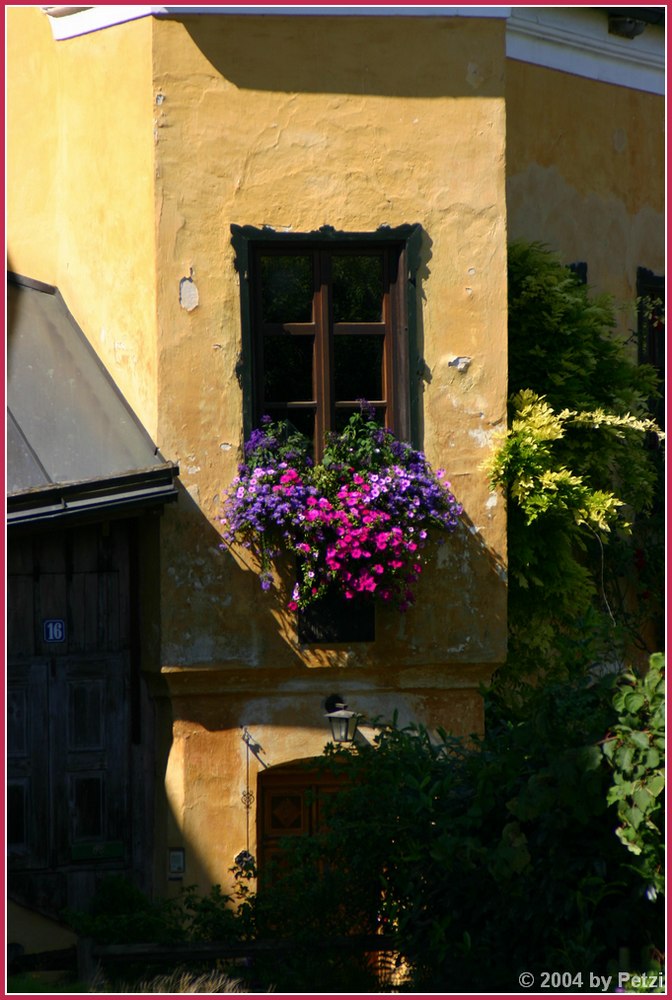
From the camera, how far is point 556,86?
1048 cm

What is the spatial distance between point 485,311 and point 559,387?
966 mm

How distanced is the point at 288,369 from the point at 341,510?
42.3 inches

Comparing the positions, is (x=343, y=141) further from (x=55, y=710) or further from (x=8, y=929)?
(x=8, y=929)

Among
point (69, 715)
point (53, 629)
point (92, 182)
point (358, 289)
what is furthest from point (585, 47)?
point (69, 715)

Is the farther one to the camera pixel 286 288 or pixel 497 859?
pixel 286 288

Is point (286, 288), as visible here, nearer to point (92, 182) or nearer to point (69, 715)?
point (92, 182)

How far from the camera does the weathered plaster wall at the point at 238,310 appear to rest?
8.63 metres

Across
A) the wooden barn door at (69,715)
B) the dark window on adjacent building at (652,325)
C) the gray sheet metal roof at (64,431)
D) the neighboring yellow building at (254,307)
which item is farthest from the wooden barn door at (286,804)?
the dark window on adjacent building at (652,325)

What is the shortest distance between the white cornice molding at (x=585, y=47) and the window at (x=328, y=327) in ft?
7.36

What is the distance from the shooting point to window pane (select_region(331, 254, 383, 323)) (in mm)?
8930

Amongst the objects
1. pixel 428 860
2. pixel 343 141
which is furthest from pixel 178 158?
pixel 428 860

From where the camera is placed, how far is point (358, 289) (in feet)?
A: 29.5

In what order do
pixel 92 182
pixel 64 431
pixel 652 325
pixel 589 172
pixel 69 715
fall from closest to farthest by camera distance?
1. pixel 64 431
2. pixel 69 715
3. pixel 92 182
4. pixel 589 172
5. pixel 652 325

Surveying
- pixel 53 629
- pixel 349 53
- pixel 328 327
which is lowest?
pixel 53 629
